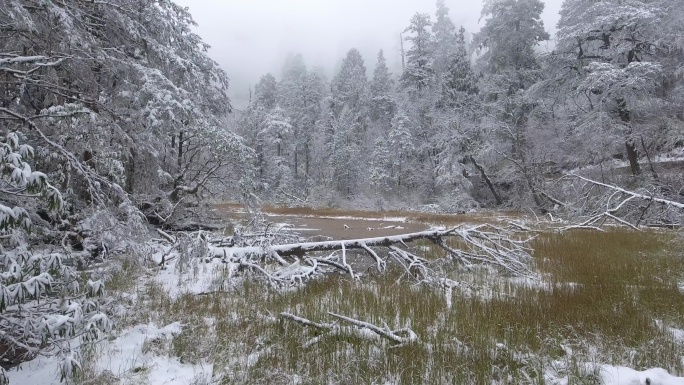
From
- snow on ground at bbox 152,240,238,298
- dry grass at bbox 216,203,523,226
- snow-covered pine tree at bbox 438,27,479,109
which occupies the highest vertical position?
snow-covered pine tree at bbox 438,27,479,109

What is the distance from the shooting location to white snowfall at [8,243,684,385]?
127 inches

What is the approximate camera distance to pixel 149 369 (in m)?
3.64

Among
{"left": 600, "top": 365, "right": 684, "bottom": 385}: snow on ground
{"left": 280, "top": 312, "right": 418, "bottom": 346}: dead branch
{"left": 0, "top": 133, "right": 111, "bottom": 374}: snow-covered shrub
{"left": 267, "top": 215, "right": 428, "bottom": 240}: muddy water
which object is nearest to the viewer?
{"left": 0, "top": 133, "right": 111, "bottom": 374}: snow-covered shrub

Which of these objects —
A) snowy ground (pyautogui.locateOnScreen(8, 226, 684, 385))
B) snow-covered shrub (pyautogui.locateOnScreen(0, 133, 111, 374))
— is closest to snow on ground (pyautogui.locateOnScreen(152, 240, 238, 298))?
snowy ground (pyautogui.locateOnScreen(8, 226, 684, 385))

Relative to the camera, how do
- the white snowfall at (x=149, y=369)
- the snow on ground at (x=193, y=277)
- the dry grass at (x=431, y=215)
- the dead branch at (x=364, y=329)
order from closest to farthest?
the white snowfall at (x=149, y=369) < the dead branch at (x=364, y=329) < the snow on ground at (x=193, y=277) < the dry grass at (x=431, y=215)

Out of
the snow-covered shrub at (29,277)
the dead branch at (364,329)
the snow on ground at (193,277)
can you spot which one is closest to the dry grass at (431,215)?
the snow on ground at (193,277)

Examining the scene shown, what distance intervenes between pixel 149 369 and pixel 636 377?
14.7ft

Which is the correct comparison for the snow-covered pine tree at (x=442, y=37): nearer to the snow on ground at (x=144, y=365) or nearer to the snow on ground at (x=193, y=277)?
the snow on ground at (x=193, y=277)

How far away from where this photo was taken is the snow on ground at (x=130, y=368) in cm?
343

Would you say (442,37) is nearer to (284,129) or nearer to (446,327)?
(284,129)

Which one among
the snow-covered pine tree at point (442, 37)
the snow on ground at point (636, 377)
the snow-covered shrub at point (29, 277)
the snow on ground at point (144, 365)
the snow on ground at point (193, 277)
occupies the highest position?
the snow-covered pine tree at point (442, 37)

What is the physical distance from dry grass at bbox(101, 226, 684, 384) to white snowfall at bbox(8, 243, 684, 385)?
137mm

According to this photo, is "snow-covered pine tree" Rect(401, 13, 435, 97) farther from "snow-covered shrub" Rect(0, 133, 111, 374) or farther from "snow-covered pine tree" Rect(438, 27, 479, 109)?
"snow-covered shrub" Rect(0, 133, 111, 374)

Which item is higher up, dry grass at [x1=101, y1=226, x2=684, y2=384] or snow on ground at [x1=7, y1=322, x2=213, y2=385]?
snow on ground at [x1=7, y1=322, x2=213, y2=385]
